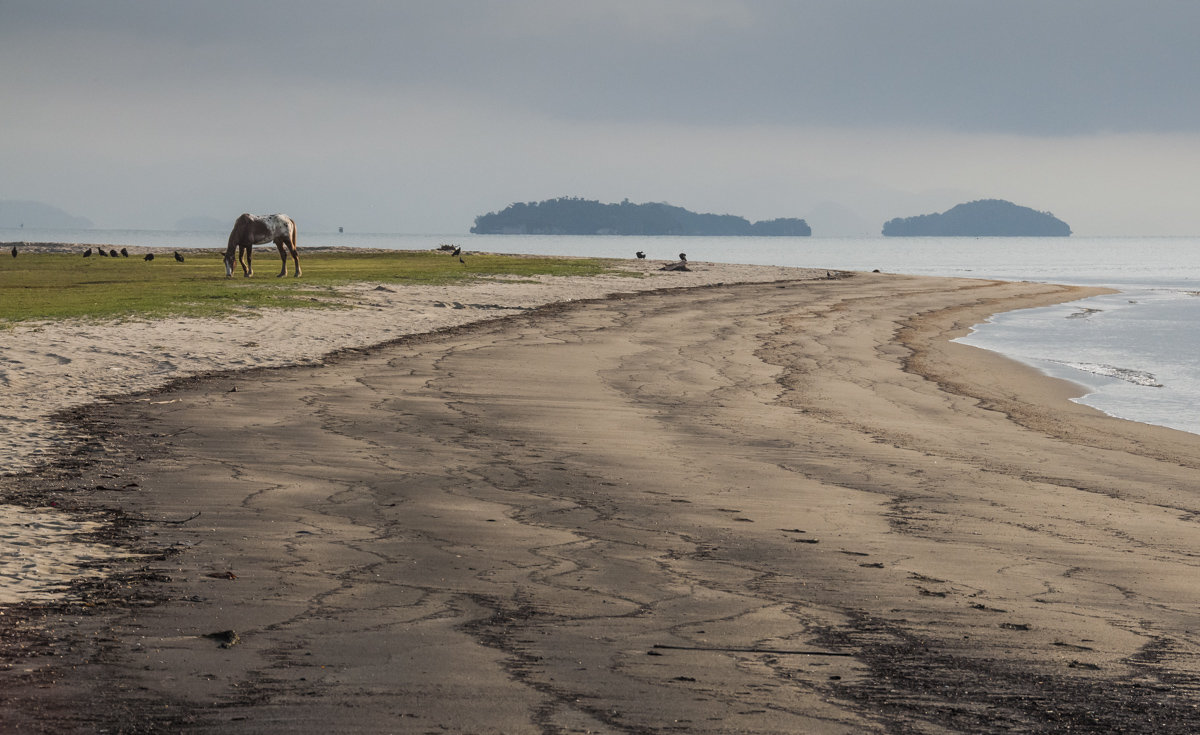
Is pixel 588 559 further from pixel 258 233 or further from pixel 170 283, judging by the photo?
pixel 258 233

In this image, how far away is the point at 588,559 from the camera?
7.55m

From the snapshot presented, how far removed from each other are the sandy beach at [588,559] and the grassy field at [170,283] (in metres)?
7.58

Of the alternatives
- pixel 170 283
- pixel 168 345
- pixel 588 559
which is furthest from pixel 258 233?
pixel 588 559

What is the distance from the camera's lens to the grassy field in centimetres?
2450

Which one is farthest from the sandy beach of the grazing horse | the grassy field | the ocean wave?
the grazing horse

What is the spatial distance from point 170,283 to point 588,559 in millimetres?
29305

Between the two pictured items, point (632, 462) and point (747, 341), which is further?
point (747, 341)

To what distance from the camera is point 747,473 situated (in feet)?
36.0

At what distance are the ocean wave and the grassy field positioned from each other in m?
19.0

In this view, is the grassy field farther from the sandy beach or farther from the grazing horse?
the sandy beach

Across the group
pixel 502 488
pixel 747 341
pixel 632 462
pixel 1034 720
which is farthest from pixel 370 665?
pixel 747 341

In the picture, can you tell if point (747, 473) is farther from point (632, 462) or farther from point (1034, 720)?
point (1034, 720)

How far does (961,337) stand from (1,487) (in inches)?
1080

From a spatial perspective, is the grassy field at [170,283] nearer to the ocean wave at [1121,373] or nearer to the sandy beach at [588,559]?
the sandy beach at [588,559]
